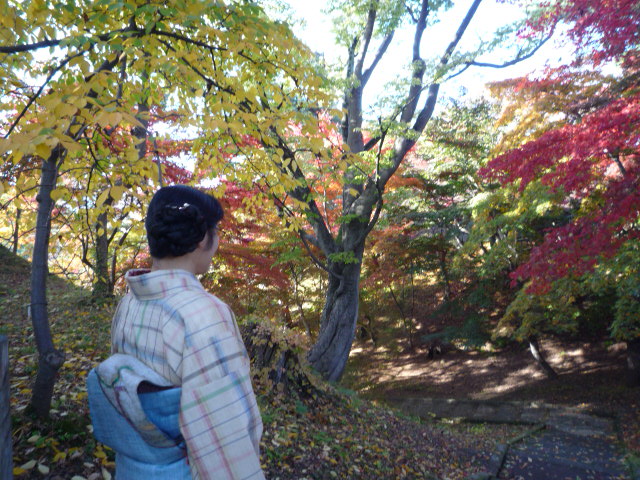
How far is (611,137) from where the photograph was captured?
18.0 feet

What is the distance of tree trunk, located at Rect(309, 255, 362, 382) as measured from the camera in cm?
701

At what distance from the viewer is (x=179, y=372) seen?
112 cm

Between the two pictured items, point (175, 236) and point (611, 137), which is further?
point (611, 137)

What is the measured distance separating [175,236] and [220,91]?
72.7 inches

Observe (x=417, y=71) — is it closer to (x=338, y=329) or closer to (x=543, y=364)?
(x=338, y=329)

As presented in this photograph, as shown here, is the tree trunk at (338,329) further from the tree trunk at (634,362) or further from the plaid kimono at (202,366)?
the tree trunk at (634,362)

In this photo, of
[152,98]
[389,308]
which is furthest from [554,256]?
[389,308]

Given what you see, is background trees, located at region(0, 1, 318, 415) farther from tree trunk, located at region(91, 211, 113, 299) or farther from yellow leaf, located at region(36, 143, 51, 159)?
tree trunk, located at region(91, 211, 113, 299)

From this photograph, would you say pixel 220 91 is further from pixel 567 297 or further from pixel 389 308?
pixel 389 308

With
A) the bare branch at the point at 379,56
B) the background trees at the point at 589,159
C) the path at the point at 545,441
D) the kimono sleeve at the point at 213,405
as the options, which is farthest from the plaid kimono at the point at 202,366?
the bare branch at the point at 379,56

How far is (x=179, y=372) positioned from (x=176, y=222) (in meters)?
0.44

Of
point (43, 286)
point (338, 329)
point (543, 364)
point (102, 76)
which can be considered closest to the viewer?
Result: point (102, 76)

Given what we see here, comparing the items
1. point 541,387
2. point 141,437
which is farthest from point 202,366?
point 541,387

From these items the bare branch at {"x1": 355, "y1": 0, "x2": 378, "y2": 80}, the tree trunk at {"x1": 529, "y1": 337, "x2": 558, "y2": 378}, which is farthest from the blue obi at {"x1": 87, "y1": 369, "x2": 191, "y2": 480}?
the tree trunk at {"x1": 529, "y1": 337, "x2": 558, "y2": 378}
